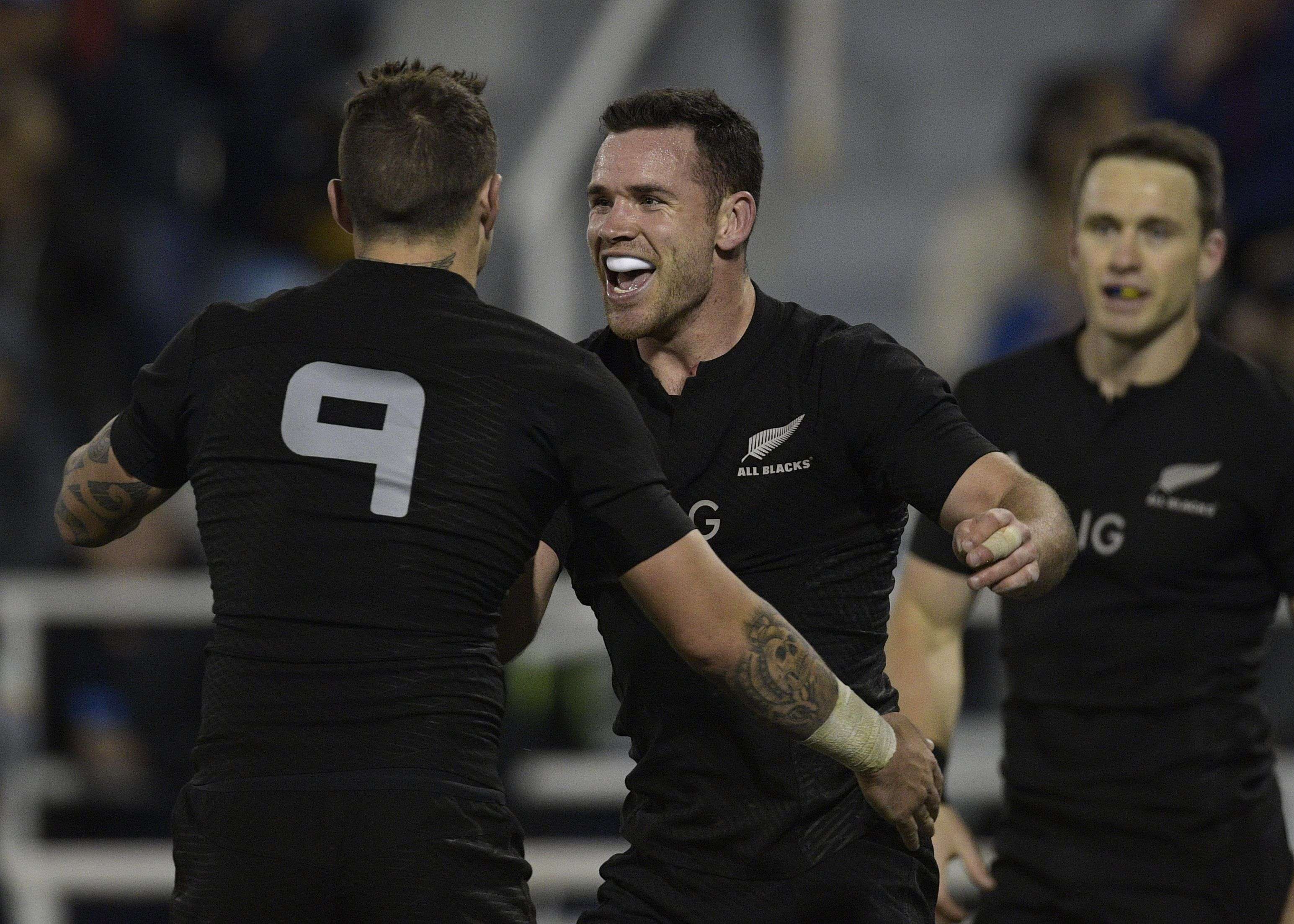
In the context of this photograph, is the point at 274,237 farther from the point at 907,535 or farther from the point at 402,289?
the point at 402,289

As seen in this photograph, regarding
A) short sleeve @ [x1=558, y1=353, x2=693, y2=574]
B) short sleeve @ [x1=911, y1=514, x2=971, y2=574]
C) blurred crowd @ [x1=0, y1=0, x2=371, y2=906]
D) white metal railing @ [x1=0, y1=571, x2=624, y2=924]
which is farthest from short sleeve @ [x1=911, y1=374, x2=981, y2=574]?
blurred crowd @ [x1=0, y1=0, x2=371, y2=906]

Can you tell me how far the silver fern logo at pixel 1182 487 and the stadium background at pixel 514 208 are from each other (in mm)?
1995

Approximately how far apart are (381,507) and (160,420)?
406mm

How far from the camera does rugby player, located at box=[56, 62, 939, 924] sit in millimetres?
2666

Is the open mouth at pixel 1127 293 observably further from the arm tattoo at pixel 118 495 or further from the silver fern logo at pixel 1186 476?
the arm tattoo at pixel 118 495

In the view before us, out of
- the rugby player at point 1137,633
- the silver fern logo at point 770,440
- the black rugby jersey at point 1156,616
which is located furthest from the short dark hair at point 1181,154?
the silver fern logo at point 770,440

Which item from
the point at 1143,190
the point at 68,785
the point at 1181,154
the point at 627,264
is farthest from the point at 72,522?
the point at 68,785

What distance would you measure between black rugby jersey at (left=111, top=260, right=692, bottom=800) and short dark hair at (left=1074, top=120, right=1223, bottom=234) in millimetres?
1896

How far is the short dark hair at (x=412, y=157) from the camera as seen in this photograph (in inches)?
112

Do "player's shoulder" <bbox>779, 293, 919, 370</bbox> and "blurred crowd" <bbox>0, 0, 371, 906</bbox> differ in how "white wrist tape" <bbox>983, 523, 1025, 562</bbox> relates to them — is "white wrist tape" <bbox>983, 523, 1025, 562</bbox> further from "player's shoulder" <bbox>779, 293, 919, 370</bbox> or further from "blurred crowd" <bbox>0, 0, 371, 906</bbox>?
"blurred crowd" <bbox>0, 0, 371, 906</bbox>

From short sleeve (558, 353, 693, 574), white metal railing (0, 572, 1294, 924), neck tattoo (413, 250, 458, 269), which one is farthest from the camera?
white metal railing (0, 572, 1294, 924)

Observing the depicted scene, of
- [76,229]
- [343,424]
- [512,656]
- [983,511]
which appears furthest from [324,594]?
[76,229]

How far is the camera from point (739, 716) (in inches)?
125

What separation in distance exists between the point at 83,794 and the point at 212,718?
3.49m
